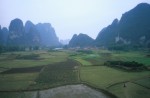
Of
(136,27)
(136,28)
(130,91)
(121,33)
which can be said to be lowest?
(130,91)

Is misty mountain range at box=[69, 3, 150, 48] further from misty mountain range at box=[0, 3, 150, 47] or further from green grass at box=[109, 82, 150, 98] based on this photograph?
green grass at box=[109, 82, 150, 98]

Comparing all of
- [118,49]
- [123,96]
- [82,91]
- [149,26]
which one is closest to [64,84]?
[82,91]

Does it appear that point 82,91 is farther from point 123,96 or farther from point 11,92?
point 11,92

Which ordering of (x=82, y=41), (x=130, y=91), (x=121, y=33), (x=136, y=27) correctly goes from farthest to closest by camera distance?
(x=82, y=41), (x=121, y=33), (x=136, y=27), (x=130, y=91)

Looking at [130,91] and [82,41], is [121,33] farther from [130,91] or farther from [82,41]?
[130,91]

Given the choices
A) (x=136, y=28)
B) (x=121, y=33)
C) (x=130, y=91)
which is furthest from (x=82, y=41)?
(x=130, y=91)

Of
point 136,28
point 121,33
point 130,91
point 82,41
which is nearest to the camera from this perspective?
point 130,91

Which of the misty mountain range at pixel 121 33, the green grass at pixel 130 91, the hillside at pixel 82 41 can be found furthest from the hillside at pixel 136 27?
the green grass at pixel 130 91

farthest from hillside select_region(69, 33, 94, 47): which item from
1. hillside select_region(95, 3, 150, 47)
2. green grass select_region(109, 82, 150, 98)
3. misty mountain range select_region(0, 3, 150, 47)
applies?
green grass select_region(109, 82, 150, 98)

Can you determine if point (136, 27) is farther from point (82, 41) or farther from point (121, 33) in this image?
point (82, 41)

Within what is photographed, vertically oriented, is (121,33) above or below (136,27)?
below

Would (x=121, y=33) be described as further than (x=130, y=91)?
Yes
